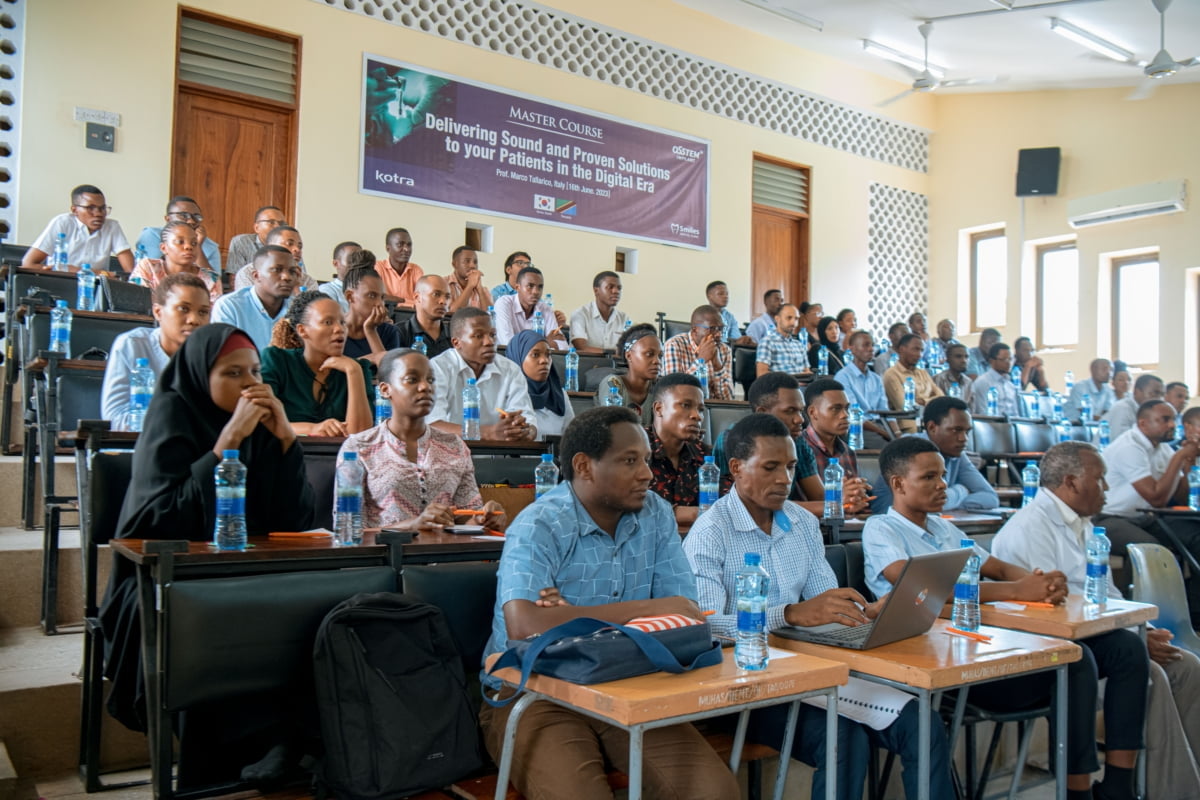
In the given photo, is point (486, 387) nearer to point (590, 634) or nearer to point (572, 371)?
point (572, 371)

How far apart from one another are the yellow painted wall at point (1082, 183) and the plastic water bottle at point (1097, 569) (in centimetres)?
917

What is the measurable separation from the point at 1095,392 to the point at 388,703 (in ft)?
33.6

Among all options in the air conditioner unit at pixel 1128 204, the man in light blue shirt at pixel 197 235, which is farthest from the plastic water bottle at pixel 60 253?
the air conditioner unit at pixel 1128 204

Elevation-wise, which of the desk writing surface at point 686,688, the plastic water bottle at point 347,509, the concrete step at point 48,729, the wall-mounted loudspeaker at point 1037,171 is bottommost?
the concrete step at point 48,729

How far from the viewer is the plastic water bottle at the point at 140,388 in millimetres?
3752

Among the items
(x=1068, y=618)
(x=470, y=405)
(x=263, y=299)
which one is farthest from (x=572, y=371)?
(x=1068, y=618)

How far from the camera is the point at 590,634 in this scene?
207cm

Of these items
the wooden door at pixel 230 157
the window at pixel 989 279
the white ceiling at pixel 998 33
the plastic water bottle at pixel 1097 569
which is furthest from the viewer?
the window at pixel 989 279

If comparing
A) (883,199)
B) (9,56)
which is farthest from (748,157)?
(9,56)

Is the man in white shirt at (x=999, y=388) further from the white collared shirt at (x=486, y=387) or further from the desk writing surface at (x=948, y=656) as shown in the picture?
the desk writing surface at (x=948, y=656)

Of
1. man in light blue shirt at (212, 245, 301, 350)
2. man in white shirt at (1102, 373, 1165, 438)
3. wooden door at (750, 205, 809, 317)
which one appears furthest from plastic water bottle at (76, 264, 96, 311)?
man in white shirt at (1102, 373, 1165, 438)

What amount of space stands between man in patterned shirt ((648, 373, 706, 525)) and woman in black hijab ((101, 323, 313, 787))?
5.12ft

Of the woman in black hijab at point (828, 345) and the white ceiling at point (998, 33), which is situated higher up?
the white ceiling at point (998, 33)

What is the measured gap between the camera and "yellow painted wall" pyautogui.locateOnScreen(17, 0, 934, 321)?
24.2ft
